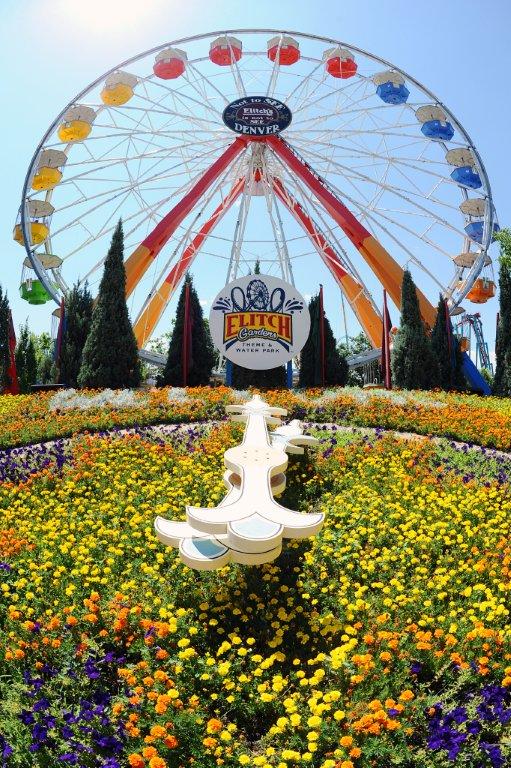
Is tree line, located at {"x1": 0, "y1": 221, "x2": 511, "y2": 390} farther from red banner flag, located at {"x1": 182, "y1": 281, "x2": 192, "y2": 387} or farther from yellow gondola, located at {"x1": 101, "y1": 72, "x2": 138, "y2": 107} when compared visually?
yellow gondola, located at {"x1": 101, "y1": 72, "x2": 138, "y2": 107}

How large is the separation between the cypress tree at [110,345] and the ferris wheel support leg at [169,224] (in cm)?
470

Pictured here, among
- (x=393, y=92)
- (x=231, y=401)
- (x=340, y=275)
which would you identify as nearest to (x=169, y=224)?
(x=340, y=275)

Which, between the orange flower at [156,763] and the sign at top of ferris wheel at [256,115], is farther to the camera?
the sign at top of ferris wheel at [256,115]

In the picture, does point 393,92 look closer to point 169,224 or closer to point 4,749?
point 169,224

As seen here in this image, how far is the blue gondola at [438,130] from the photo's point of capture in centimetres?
2616

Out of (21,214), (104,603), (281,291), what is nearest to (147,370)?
(21,214)

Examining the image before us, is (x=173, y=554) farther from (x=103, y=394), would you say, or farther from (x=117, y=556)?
(x=103, y=394)

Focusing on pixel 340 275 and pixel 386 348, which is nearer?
pixel 386 348

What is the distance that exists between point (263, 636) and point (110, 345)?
1513 centimetres

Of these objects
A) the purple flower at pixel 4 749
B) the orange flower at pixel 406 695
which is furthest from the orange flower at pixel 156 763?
the orange flower at pixel 406 695

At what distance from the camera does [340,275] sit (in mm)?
29875

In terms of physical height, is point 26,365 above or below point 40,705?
above

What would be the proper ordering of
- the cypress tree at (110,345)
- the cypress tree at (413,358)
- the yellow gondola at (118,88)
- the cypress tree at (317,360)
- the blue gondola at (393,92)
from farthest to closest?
the blue gondola at (393,92)
the yellow gondola at (118,88)
the cypress tree at (317,360)
the cypress tree at (413,358)
the cypress tree at (110,345)

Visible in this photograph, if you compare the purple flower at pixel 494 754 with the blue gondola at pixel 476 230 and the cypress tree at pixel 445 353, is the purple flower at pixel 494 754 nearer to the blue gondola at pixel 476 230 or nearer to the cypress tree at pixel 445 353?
the cypress tree at pixel 445 353
